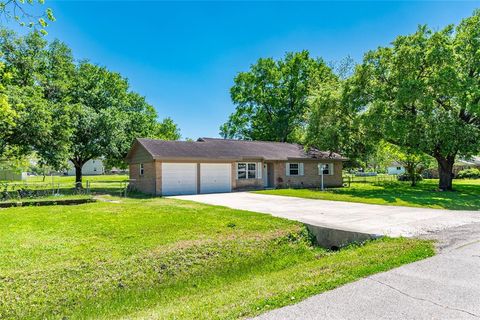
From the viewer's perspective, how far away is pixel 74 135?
2225 centimetres

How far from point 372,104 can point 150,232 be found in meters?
17.9

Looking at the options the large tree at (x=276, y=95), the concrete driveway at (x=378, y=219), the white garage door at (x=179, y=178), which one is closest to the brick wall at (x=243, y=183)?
the white garage door at (x=179, y=178)

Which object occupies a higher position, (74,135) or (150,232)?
(74,135)

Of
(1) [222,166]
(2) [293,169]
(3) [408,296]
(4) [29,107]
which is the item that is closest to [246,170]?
(1) [222,166]

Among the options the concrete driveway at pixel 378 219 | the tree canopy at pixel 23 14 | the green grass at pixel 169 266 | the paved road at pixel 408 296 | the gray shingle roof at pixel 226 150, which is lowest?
the green grass at pixel 169 266

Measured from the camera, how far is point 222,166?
21875 millimetres

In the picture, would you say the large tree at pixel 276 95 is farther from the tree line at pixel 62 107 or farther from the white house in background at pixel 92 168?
the white house in background at pixel 92 168

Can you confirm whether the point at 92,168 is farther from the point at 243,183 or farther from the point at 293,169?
the point at 293,169

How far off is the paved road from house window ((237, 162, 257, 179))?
714 inches

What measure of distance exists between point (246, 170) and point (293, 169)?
4418 mm

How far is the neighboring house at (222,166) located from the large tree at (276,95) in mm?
12160

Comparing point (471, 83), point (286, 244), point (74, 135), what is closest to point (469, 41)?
point (471, 83)

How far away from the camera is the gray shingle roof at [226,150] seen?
20141mm

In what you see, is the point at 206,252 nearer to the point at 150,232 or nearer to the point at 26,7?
the point at 150,232
